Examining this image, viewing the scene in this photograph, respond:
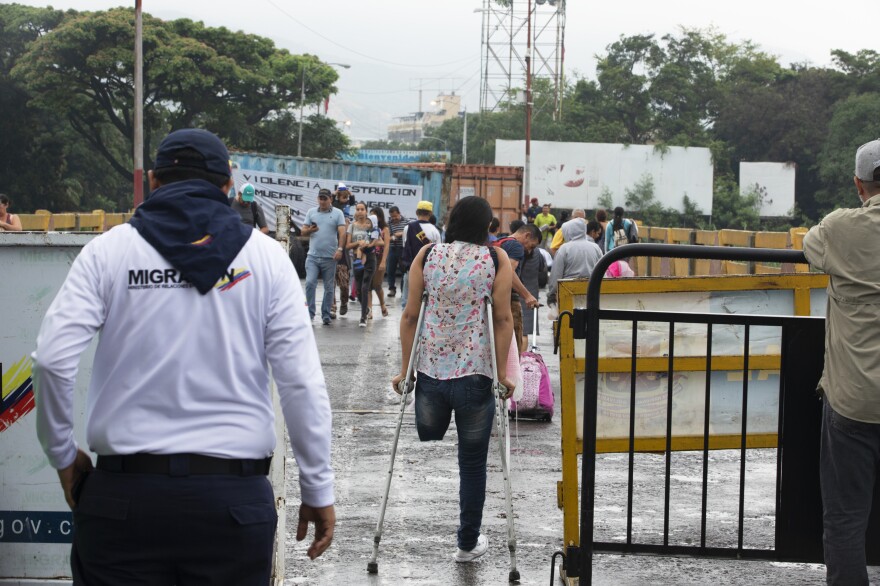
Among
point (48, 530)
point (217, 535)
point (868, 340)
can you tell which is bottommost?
point (48, 530)

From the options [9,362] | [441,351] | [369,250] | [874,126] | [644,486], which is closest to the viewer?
[9,362]

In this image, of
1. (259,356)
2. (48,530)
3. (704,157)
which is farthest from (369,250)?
(704,157)

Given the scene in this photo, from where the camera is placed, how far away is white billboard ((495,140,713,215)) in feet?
215

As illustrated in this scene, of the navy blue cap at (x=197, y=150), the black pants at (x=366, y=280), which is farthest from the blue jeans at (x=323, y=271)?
the navy blue cap at (x=197, y=150)

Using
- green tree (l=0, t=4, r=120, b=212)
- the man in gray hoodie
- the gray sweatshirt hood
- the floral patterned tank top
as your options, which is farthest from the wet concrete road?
green tree (l=0, t=4, r=120, b=212)

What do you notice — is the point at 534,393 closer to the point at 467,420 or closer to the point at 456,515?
the point at 456,515

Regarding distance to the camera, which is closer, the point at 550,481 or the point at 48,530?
the point at 48,530

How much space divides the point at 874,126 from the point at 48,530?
65.3 m

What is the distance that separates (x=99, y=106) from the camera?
174 feet

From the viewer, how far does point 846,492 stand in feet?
14.6

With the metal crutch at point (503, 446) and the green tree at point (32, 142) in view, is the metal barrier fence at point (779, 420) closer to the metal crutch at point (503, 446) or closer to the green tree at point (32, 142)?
the metal crutch at point (503, 446)

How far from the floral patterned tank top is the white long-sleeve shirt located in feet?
9.02

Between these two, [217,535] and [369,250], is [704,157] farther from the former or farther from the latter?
[217,535]

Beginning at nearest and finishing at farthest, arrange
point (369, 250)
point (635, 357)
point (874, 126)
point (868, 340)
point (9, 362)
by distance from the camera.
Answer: point (868, 340), point (9, 362), point (635, 357), point (369, 250), point (874, 126)
